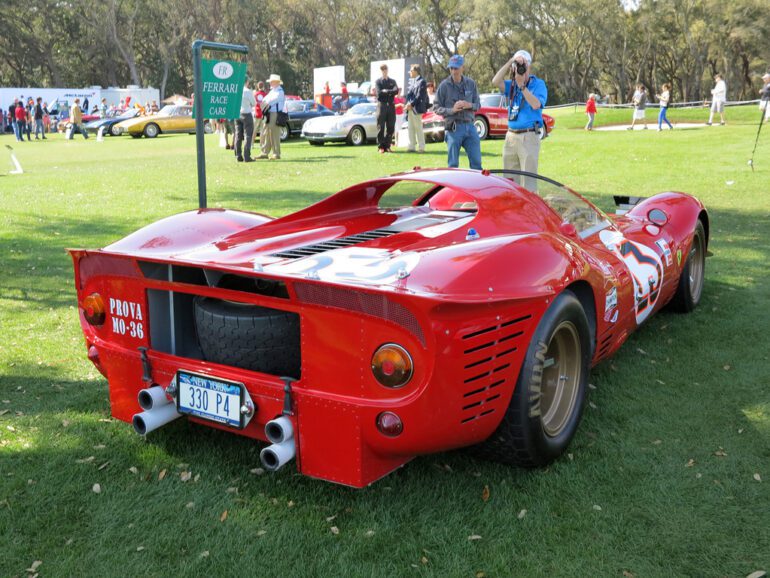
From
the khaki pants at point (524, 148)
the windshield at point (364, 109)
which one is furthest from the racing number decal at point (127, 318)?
the windshield at point (364, 109)

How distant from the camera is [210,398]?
287 cm

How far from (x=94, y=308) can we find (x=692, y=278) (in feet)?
13.9

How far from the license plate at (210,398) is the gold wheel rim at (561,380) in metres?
1.31

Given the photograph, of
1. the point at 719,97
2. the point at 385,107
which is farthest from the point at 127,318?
the point at 719,97

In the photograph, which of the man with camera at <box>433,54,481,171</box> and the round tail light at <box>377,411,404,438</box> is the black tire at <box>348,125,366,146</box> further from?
the round tail light at <box>377,411,404,438</box>

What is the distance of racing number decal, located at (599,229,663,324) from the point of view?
404 centimetres

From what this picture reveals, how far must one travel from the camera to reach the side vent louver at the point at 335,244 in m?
3.11

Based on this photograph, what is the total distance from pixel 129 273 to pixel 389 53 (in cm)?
6294

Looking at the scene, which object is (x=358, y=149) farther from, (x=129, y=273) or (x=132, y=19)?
(x=132, y=19)

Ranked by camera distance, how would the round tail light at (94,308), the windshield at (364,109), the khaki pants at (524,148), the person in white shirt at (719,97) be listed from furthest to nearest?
the person in white shirt at (719,97)
the windshield at (364,109)
the khaki pants at (524,148)
the round tail light at (94,308)

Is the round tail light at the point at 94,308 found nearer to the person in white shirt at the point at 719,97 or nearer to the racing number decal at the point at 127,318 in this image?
the racing number decal at the point at 127,318

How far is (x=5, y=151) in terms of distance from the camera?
23109mm

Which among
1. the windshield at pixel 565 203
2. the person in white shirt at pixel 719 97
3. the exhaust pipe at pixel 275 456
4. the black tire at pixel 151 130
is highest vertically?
the person in white shirt at pixel 719 97

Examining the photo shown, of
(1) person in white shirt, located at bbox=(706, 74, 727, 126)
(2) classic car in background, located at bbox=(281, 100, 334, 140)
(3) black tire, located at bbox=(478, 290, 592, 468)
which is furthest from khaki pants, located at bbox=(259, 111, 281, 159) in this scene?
(1) person in white shirt, located at bbox=(706, 74, 727, 126)
